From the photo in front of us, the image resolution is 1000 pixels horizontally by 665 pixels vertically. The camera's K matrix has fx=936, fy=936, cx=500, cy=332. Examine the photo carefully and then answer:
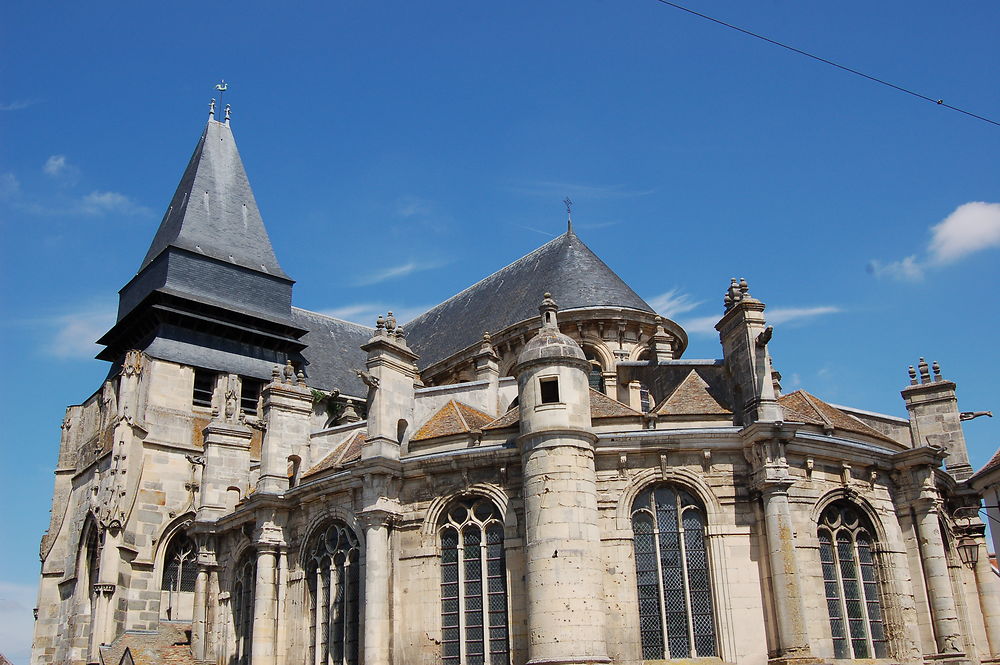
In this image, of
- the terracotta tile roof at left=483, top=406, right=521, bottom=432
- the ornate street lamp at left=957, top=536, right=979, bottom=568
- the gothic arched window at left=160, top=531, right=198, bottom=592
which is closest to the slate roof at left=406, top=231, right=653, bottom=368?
the terracotta tile roof at left=483, top=406, right=521, bottom=432

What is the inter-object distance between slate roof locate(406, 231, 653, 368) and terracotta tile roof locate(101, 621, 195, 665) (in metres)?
11.1

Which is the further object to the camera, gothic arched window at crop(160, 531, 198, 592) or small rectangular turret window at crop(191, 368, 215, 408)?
small rectangular turret window at crop(191, 368, 215, 408)

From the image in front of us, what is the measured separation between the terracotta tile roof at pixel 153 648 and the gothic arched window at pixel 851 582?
13569 mm

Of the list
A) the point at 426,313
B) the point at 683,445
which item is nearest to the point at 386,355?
the point at 683,445

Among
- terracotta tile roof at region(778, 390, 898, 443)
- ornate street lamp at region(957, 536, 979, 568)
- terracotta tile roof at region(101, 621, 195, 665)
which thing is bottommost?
terracotta tile roof at region(101, 621, 195, 665)

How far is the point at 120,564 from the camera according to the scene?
2550 centimetres

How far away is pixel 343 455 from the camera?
776 inches

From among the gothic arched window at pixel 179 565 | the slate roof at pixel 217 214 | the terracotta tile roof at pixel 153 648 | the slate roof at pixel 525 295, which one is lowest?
the terracotta tile roof at pixel 153 648

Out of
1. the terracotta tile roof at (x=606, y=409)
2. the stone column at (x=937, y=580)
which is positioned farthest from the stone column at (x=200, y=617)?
the stone column at (x=937, y=580)

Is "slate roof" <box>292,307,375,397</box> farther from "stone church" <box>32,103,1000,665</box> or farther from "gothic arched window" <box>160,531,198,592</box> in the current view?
"stone church" <box>32,103,1000,665</box>

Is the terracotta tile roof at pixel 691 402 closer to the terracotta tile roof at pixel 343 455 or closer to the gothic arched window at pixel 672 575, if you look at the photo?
the gothic arched window at pixel 672 575

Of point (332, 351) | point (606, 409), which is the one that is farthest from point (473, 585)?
point (332, 351)

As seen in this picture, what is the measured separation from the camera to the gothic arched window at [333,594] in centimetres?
1728

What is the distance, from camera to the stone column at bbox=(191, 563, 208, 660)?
68.6 feet
